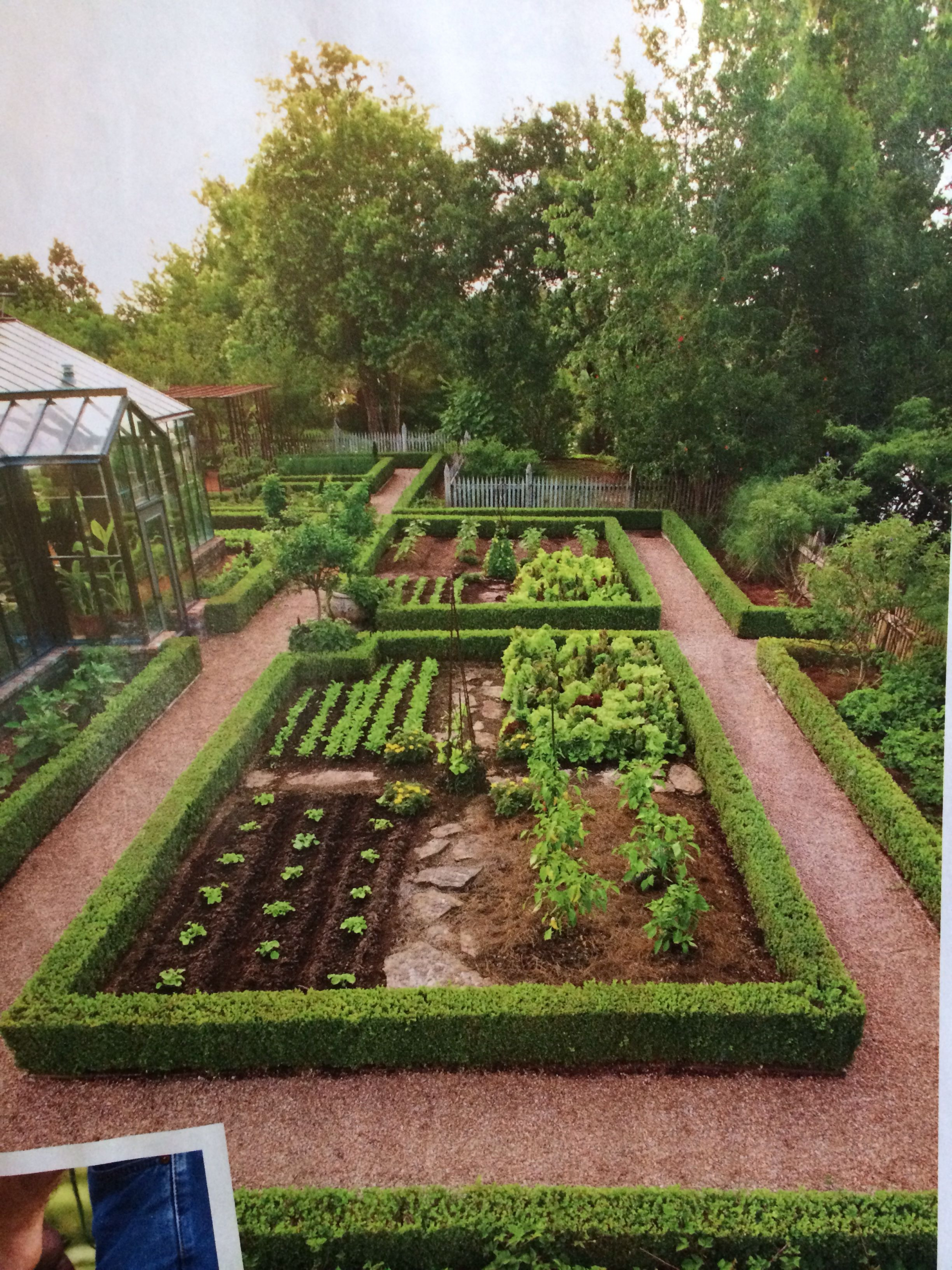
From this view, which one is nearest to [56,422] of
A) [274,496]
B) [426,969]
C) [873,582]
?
[274,496]

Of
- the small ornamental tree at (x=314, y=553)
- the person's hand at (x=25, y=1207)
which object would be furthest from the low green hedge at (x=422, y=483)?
the person's hand at (x=25, y=1207)

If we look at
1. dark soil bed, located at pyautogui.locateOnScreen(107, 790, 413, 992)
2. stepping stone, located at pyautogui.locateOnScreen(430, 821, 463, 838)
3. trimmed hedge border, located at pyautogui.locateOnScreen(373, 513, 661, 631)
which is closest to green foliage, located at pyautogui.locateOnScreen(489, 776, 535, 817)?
stepping stone, located at pyautogui.locateOnScreen(430, 821, 463, 838)

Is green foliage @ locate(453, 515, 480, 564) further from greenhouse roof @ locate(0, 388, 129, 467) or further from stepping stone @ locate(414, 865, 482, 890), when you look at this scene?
stepping stone @ locate(414, 865, 482, 890)

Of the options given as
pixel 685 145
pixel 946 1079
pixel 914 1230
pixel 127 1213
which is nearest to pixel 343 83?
pixel 685 145

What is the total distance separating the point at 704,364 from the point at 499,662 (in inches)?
139

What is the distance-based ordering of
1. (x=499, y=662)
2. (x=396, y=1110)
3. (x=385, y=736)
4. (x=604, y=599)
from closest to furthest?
(x=396, y=1110), (x=385, y=736), (x=499, y=662), (x=604, y=599)

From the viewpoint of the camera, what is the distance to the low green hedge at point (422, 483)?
7.06m

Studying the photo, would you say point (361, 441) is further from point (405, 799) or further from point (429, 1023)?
point (429, 1023)

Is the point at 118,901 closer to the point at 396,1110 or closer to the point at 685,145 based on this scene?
the point at 396,1110

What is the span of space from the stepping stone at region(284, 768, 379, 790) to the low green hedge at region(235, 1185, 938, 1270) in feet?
9.08

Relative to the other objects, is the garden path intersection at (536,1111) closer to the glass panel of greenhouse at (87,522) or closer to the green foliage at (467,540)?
the glass panel of greenhouse at (87,522)

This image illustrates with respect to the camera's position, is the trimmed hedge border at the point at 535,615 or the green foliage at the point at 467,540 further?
the green foliage at the point at 467,540

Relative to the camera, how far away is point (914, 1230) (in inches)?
102

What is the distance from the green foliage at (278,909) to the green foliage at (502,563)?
5668mm
